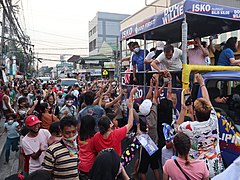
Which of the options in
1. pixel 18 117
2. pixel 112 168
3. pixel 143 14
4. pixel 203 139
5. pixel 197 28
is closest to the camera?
pixel 112 168

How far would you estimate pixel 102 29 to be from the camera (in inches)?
2579

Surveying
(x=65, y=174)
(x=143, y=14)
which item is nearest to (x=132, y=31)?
(x=65, y=174)

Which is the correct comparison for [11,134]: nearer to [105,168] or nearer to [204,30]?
[105,168]

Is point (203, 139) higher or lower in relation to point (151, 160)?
higher

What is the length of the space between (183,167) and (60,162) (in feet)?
4.29

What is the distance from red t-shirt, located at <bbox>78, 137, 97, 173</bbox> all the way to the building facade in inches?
2381

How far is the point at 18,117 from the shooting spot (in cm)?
638

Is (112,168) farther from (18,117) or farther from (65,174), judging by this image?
(18,117)

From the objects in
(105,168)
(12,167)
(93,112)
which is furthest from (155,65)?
(12,167)

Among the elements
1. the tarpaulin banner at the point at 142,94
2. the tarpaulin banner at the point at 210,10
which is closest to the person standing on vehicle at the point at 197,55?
the tarpaulin banner at the point at 210,10

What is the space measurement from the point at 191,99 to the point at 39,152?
8.45 feet

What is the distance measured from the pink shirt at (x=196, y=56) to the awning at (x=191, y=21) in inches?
30.3

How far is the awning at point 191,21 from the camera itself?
4.79 m

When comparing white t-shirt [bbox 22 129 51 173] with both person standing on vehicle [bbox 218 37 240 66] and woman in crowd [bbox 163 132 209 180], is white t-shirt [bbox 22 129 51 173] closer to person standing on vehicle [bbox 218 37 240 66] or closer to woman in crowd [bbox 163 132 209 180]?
woman in crowd [bbox 163 132 209 180]
